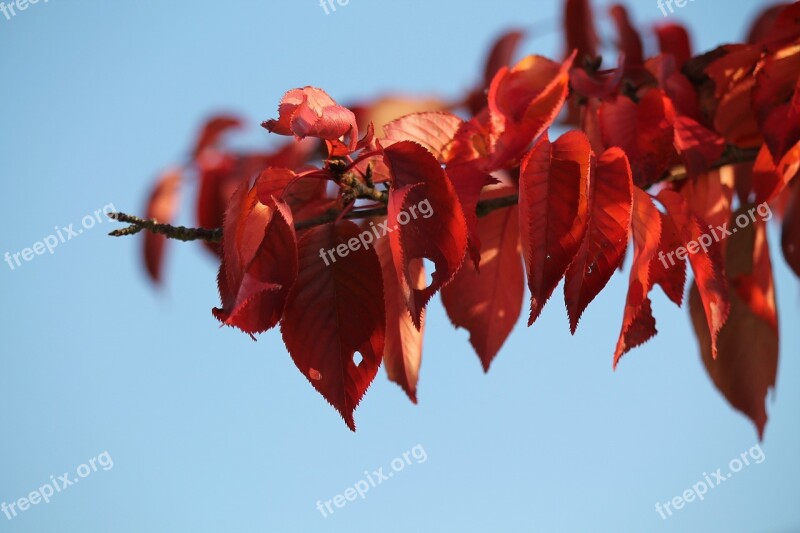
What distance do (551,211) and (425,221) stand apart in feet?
0.20

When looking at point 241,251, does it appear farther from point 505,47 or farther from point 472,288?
point 505,47

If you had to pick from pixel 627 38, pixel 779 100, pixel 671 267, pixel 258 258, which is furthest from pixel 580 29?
pixel 258 258

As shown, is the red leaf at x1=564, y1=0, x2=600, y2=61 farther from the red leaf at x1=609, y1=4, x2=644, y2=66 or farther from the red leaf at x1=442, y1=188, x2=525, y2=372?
the red leaf at x1=442, y1=188, x2=525, y2=372

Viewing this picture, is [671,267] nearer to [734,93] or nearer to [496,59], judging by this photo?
[734,93]

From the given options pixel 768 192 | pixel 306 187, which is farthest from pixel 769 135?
pixel 306 187

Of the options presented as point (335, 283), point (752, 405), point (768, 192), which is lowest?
point (752, 405)

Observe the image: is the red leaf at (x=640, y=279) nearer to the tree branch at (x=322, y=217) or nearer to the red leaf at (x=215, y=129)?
the tree branch at (x=322, y=217)

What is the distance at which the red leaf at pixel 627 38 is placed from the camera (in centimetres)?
76

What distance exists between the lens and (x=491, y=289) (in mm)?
594

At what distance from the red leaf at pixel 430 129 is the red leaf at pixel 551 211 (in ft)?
0.29

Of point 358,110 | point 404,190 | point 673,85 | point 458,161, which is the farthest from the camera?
point 358,110

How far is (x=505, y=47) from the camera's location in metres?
0.84

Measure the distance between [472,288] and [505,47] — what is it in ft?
1.15

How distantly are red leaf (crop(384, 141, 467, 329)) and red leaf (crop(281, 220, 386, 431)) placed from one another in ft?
0.15
